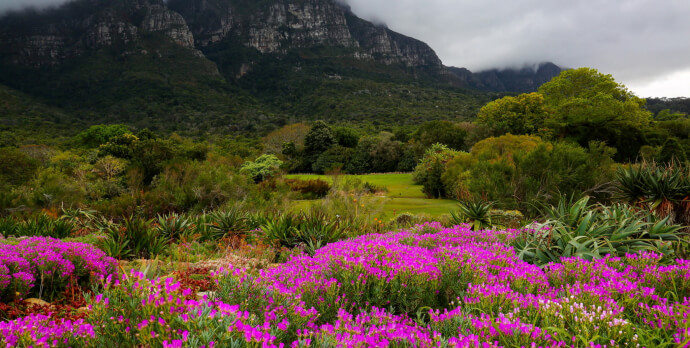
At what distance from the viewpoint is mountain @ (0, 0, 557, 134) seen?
321 ft

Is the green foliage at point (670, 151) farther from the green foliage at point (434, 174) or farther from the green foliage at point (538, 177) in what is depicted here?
the green foliage at point (538, 177)

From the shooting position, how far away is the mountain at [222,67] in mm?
97812

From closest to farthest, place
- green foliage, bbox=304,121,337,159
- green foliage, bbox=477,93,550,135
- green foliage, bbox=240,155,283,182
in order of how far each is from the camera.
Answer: green foliage, bbox=240,155,283,182 → green foliage, bbox=477,93,550,135 → green foliage, bbox=304,121,337,159

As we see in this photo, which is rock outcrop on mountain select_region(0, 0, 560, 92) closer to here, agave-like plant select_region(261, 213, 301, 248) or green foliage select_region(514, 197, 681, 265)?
agave-like plant select_region(261, 213, 301, 248)

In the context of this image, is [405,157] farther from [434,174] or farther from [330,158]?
[434,174]

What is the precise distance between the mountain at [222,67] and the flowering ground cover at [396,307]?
265ft

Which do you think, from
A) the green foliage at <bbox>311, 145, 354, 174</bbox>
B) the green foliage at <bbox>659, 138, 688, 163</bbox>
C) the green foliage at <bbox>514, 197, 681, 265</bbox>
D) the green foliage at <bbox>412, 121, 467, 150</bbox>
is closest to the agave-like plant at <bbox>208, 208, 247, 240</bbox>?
the green foliage at <bbox>514, 197, 681, 265</bbox>

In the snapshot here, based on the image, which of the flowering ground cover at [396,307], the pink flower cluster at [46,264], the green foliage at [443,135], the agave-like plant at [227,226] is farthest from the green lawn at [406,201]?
the flowering ground cover at [396,307]

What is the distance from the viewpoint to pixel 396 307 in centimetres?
286

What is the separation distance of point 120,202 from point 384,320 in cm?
Result: 1449

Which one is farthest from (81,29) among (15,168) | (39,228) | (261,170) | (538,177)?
(538,177)

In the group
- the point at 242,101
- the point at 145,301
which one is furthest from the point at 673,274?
the point at 242,101

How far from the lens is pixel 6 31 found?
145125mm

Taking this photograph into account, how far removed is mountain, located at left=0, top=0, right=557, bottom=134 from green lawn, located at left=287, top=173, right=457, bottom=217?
170 ft
